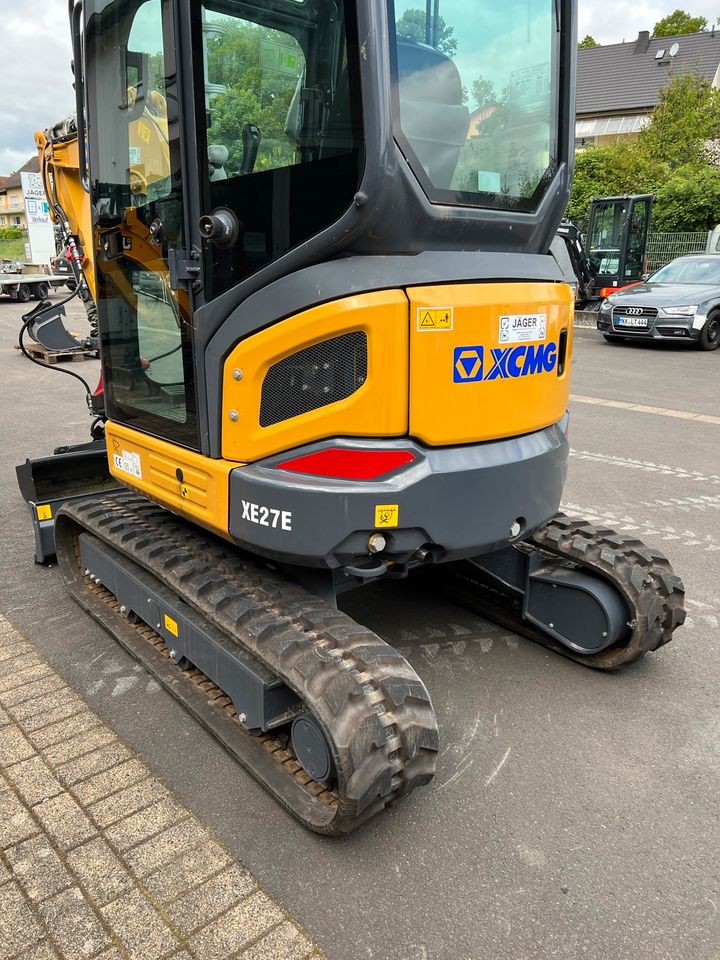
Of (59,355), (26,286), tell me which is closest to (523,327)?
(59,355)

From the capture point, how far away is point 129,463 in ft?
11.0

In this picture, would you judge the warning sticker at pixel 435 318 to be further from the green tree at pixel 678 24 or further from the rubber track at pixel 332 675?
the green tree at pixel 678 24

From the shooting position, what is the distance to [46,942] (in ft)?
6.64


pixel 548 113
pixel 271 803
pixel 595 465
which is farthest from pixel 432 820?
pixel 595 465

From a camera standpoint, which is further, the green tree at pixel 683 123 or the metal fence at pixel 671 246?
the green tree at pixel 683 123

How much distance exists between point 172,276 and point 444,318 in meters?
1.00

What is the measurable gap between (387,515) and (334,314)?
658mm

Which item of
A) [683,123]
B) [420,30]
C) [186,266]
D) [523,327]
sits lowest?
[523,327]

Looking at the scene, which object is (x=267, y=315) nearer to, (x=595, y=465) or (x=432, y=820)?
(x=432, y=820)

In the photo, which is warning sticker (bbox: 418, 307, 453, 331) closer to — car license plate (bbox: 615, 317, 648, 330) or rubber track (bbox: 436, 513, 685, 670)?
rubber track (bbox: 436, 513, 685, 670)

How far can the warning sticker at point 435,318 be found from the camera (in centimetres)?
228

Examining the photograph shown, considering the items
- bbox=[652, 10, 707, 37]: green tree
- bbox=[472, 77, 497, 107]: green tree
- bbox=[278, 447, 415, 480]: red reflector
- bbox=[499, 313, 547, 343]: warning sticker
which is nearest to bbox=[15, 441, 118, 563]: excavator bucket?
bbox=[278, 447, 415, 480]: red reflector

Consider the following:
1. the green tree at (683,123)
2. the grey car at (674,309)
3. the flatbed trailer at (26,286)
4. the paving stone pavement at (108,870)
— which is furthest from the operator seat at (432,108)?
the green tree at (683,123)

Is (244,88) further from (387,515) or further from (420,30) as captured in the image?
(387,515)
